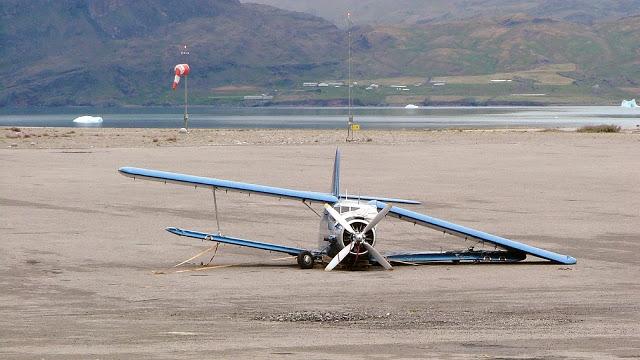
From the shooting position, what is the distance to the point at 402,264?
1758 centimetres

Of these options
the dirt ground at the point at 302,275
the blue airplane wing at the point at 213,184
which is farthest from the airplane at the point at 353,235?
the dirt ground at the point at 302,275

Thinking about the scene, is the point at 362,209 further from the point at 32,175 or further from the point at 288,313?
the point at 32,175

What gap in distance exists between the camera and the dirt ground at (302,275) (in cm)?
1127

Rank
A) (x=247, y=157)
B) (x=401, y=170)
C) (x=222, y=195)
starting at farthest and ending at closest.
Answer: (x=247, y=157)
(x=401, y=170)
(x=222, y=195)

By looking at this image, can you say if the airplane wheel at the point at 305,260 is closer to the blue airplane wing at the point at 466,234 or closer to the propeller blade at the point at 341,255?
the propeller blade at the point at 341,255

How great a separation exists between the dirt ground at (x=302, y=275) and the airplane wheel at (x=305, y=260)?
0.36 m

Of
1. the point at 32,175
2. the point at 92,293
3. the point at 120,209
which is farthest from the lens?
the point at 32,175

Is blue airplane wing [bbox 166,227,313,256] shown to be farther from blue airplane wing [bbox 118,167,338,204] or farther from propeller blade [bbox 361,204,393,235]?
propeller blade [bbox 361,204,393,235]

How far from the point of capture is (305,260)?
17172mm

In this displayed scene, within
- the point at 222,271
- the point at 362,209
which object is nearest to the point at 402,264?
the point at 362,209

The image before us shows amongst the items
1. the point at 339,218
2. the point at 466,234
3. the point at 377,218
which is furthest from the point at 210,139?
the point at 377,218

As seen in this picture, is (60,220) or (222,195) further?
(222,195)

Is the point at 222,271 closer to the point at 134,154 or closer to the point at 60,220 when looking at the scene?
the point at 60,220

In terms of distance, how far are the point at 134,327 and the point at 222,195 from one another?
16.1m
